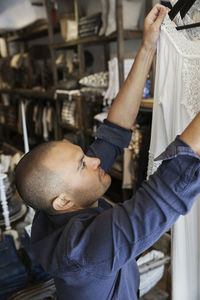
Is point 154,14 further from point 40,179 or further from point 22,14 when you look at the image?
point 22,14

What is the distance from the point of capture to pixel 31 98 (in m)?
3.88

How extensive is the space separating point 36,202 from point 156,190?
1.17ft

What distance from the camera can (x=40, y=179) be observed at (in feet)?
2.25

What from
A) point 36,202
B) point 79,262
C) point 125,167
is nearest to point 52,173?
point 36,202

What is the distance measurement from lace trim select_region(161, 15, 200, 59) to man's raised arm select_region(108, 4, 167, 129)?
2 cm

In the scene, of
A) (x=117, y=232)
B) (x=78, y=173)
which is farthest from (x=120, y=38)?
(x=117, y=232)

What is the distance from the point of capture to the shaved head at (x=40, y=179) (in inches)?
26.9

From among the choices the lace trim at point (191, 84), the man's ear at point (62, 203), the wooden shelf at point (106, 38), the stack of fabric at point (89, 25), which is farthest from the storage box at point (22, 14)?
the man's ear at point (62, 203)

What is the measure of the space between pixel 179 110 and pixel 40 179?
1.49ft

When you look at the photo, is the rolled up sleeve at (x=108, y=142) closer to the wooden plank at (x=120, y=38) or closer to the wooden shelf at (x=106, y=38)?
the wooden plank at (x=120, y=38)

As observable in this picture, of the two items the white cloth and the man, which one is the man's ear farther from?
the white cloth

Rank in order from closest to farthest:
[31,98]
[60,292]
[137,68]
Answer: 1. [60,292]
2. [137,68]
3. [31,98]

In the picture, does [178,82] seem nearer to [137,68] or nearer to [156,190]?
[137,68]

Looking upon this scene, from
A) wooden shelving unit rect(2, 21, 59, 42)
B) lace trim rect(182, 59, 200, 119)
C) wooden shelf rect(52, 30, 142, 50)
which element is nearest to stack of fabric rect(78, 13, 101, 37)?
wooden shelf rect(52, 30, 142, 50)
